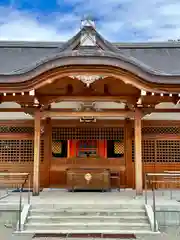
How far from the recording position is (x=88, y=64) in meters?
7.59

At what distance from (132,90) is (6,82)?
11.4ft

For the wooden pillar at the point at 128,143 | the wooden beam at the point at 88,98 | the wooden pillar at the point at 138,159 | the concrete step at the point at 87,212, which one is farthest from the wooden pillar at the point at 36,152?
the wooden pillar at the point at 128,143

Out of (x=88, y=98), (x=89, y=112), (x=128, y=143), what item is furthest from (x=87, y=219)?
(x=128, y=143)

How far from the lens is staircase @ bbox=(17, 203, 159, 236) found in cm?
634

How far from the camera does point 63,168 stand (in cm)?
1106

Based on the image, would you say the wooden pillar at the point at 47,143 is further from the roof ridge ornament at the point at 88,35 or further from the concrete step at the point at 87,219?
the concrete step at the point at 87,219

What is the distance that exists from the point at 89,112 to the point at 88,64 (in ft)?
5.88

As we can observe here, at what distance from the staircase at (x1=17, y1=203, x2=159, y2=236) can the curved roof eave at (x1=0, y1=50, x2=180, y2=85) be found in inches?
126

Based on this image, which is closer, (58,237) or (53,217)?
(58,237)

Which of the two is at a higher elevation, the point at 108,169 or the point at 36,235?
the point at 108,169

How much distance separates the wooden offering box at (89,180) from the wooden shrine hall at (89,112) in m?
0.03

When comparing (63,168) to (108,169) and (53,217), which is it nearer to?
(108,169)

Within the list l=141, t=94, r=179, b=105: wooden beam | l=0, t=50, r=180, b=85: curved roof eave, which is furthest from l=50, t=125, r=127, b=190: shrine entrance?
l=0, t=50, r=180, b=85: curved roof eave

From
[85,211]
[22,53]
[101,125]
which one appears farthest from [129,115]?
[22,53]
